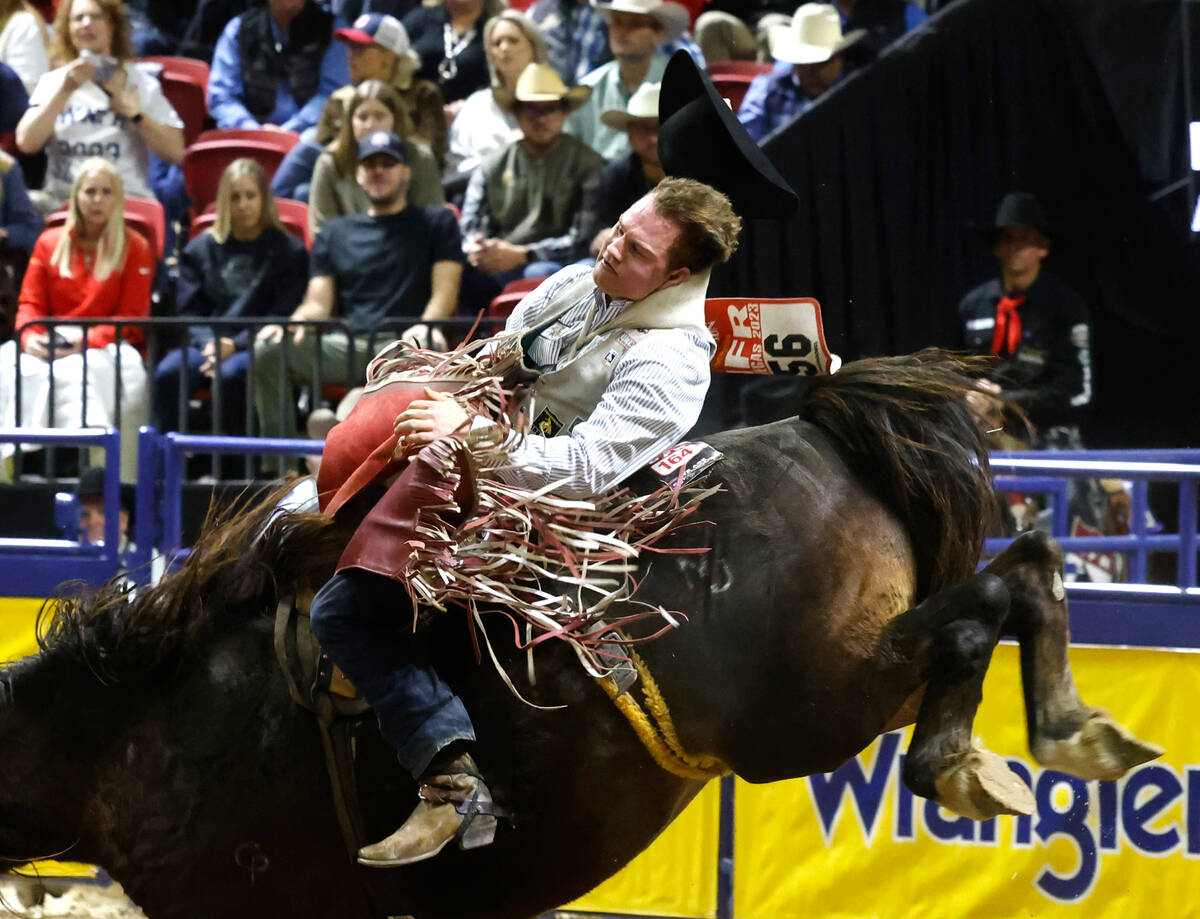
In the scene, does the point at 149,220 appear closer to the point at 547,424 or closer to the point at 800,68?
the point at 800,68

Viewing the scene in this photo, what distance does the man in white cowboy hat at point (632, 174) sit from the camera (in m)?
7.09

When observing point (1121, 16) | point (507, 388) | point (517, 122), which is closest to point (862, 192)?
point (1121, 16)

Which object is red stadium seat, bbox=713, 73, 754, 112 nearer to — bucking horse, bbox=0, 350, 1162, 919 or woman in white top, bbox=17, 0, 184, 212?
woman in white top, bbox=17, 0, 184, 212

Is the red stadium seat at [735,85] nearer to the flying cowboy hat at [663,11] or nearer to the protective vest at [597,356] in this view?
the flying cowboy hat at [663,11]

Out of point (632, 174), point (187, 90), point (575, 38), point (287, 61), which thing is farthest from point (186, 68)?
point (632, 174)

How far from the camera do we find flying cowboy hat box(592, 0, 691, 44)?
7.89 m

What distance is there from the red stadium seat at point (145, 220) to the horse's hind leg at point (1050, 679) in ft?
19.3

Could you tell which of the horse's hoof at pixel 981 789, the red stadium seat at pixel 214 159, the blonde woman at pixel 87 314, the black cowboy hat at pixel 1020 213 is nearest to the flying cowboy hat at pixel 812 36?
the black cowboy hat at pixel 1020 213

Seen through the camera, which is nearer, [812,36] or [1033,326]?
[1033,326]

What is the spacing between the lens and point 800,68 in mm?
7324

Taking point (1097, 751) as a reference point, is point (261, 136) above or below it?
above

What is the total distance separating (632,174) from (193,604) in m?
4.20

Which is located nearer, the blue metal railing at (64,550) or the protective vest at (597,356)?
the protective vest at (597,356)

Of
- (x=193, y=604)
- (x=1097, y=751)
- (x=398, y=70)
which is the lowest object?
(x=1097, y=751)
